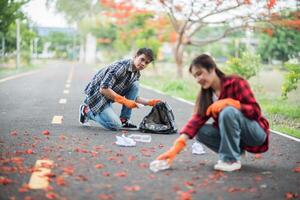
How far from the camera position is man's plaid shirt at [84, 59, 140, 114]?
24.7 ft

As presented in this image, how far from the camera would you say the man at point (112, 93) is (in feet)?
24.5

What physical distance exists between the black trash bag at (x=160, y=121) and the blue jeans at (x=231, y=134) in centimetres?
235

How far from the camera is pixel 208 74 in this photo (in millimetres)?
4816

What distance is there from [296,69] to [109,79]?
4928mm

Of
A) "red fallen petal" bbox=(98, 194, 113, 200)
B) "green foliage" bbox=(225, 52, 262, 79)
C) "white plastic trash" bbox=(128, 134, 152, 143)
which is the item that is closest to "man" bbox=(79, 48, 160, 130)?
"white plastic trash" bbox=(128, 134, 152, 143)

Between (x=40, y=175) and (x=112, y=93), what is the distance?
2.98m

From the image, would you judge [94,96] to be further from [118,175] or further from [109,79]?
[118,175]

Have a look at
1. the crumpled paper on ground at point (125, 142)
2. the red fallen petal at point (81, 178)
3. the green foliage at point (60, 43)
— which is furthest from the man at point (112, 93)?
the green foliage at point (60, 43)

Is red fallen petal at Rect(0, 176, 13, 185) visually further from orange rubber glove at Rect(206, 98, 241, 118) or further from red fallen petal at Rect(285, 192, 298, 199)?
red fallen petal at Rect(285, 192, 298, 199)

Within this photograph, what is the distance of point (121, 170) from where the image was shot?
4922 mm

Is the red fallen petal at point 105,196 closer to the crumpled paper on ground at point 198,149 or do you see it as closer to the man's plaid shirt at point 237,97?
the man's plaid shirt at point 237,97

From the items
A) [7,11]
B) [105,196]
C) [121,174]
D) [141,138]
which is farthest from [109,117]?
[7,11]

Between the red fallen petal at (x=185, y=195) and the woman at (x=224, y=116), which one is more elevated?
the woman at (x=224, y=116)

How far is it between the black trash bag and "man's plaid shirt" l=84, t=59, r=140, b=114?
59 centimetres
